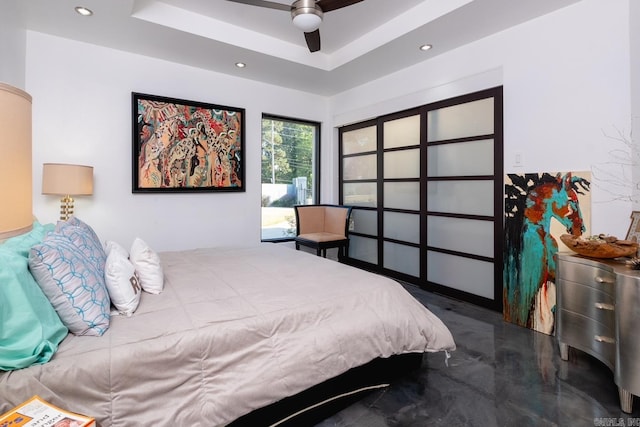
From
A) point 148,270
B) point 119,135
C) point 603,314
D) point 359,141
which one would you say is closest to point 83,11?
point 119,135

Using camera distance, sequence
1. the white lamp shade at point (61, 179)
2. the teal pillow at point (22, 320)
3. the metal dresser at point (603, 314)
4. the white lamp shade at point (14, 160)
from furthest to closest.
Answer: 1. the white lamp shade at point (61, 179)
2. the metal dresser at point (603, 314)
3. the teal pillow at point (22, 320)
4. the white lamp shade at point (14, 160)

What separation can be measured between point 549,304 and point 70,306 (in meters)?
3.21

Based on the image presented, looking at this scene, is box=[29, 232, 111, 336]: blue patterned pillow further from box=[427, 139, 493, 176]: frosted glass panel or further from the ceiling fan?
box=[427, 139, 493, 176]: frosted glass panel

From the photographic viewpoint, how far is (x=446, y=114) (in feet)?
11.8

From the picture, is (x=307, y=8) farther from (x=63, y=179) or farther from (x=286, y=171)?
(x=286, y=171)

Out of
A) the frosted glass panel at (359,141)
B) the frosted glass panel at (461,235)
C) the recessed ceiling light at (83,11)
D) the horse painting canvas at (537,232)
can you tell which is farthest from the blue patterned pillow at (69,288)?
the frosted glass panel at (359,141)

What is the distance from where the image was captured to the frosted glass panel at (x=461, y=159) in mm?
3258

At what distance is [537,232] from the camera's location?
2.80 m

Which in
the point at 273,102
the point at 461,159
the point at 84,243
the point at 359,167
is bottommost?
the point at 84,243

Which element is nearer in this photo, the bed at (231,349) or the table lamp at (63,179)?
the bed at (231,349)

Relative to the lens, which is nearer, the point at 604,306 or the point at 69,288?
the point at 69,288

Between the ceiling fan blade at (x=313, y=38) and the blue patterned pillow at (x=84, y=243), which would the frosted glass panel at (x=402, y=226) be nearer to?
the ceiling fan blade at (x=313, y=38)

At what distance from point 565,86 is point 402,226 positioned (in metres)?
2.15

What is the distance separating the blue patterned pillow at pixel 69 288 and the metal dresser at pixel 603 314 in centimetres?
248
